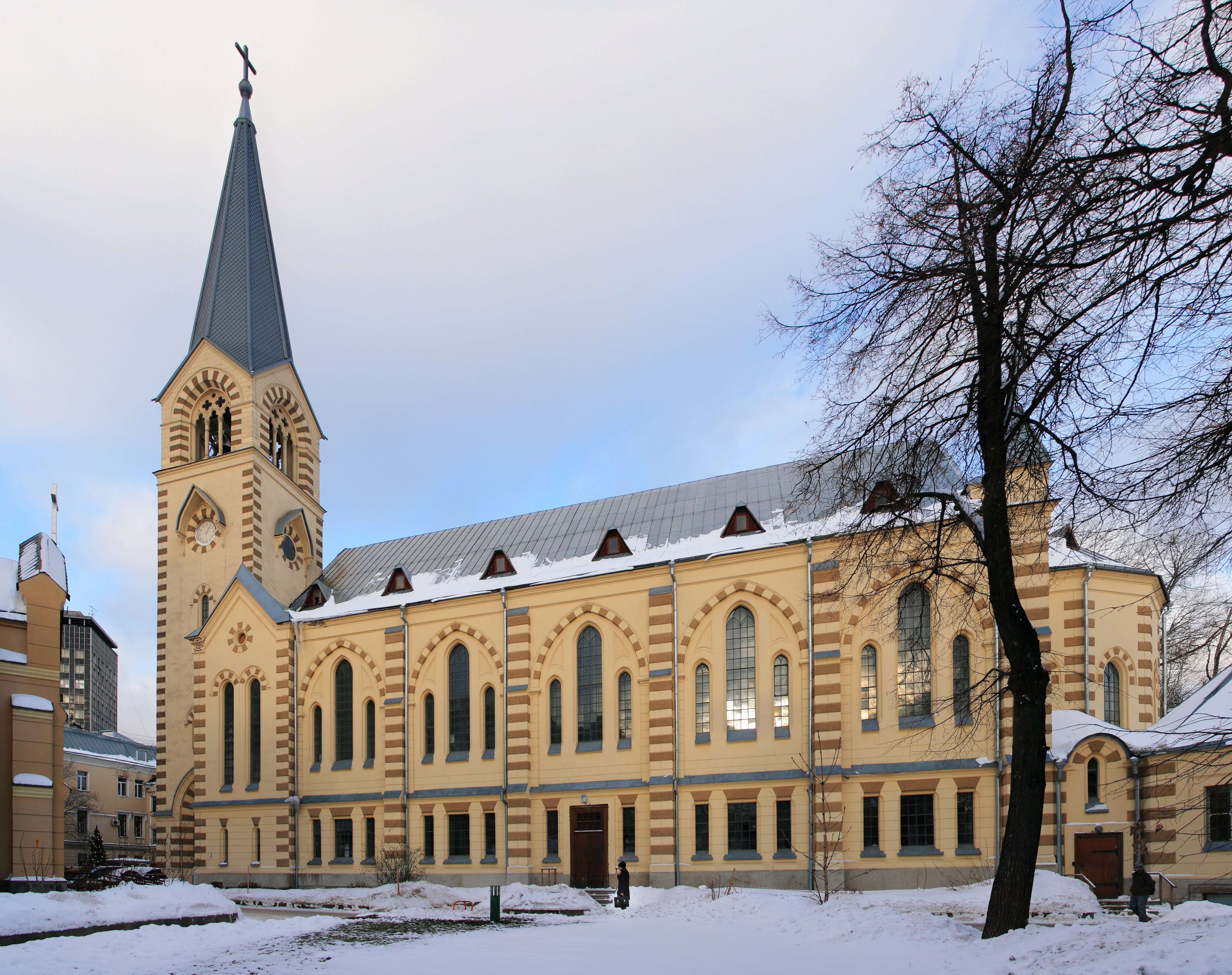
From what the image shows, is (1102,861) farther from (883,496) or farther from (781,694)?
(883,496)

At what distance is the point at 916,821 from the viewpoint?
27.4m

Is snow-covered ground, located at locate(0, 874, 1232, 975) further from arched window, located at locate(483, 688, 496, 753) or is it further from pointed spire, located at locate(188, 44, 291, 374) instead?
pointed spire, located at locate(188, 44, 291, 374)

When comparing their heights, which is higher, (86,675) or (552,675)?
(552,675)

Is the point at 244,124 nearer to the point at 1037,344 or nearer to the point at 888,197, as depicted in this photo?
the point at 888,197

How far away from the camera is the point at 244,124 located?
47.4 m

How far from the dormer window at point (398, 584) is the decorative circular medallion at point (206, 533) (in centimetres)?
877

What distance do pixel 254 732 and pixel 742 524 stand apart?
882 inches

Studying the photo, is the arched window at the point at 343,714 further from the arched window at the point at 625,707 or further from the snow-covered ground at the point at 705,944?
the snow-covered ground at the point at 705,944

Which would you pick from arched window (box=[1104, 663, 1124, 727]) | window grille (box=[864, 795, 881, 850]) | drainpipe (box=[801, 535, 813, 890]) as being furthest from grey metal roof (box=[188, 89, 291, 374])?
arched window (box=[1104, 663, 1124, 727])

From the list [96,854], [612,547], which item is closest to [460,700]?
[612,547]

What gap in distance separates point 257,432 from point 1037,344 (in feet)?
123

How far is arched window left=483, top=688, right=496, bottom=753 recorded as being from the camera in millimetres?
34312

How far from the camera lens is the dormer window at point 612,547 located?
34.1 meters

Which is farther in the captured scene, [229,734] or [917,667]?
[229,734]
